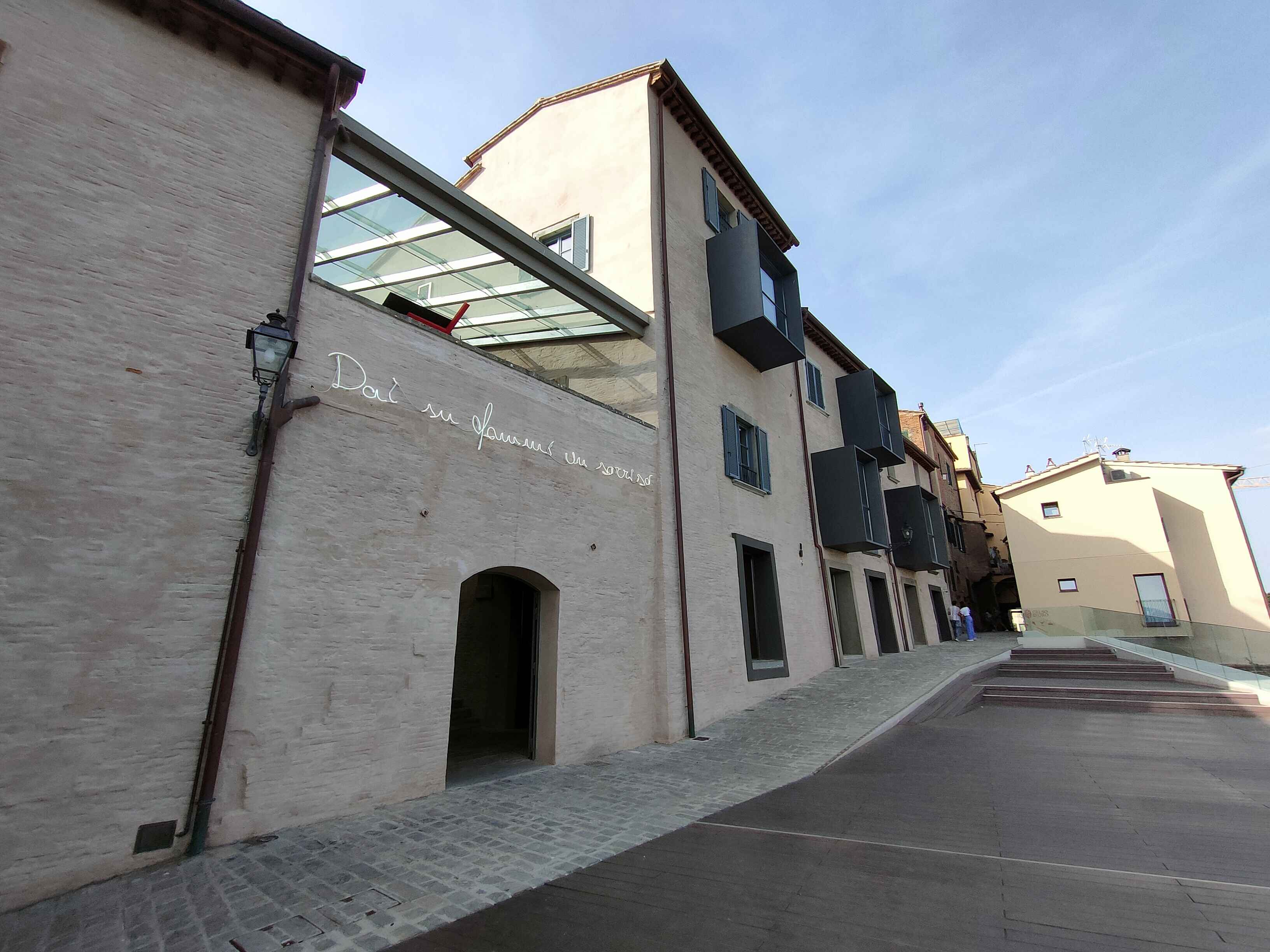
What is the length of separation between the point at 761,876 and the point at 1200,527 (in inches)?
1199

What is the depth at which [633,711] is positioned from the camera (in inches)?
312

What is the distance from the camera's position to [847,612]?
50.1ft

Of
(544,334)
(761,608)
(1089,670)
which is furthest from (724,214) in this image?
(1089,670)

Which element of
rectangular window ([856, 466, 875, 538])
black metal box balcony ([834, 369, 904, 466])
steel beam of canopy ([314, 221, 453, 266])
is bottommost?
rectangular window ([856, 466, 875, 538])

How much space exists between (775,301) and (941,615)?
15868 mm

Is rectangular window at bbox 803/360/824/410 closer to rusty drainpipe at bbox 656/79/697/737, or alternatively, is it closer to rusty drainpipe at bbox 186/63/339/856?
rusty drainpipe at bbox 656/79/697/737

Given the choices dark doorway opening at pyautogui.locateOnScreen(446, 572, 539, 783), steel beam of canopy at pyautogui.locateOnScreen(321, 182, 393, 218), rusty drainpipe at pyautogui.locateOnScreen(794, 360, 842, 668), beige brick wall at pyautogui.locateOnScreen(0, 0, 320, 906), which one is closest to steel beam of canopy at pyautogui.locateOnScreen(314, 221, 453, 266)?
steel beam of canopy at pyautogui.locateOnScreen(321, 182, 393, 218)

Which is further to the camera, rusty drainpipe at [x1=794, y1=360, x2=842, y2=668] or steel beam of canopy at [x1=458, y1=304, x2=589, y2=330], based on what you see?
rusty drainpipe at [x1=794, y1=360, x2=842, y2=668]

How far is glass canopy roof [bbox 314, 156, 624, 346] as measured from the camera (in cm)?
685

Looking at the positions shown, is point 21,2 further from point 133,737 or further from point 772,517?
point 772,517

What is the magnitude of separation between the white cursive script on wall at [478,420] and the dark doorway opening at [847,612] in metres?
8.49

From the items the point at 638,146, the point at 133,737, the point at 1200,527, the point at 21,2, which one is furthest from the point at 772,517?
the point at 1200,527

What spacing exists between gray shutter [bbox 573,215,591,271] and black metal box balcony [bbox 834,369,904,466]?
10.3 m

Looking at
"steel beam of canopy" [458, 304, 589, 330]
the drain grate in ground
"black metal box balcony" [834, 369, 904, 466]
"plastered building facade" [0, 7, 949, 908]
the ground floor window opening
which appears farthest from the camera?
"black metal box balcony" [834, 369, 904, 466]
